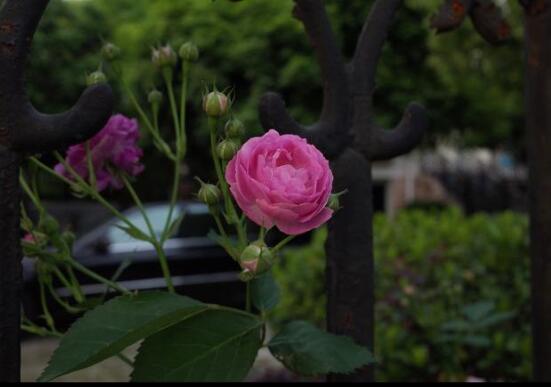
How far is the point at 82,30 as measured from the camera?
12.7 metres

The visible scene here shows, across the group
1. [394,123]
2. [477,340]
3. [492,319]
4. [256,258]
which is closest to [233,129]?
[256,258]

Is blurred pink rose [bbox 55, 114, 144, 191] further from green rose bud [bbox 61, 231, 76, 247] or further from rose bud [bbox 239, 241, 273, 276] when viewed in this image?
rose bud [bbox 239, 241, 273, 276]

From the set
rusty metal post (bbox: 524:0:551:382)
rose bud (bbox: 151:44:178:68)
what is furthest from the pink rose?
rusty metal post (bbox: 524:0:551:382)

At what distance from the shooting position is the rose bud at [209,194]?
2.59ft

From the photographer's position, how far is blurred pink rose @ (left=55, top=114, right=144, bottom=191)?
3.29 feet

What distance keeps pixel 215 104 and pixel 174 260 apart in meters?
6.10

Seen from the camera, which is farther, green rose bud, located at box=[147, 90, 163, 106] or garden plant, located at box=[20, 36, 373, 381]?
green rose bud, located at box=[147, 90, 163, 106]

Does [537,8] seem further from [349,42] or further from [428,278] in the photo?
[349,42]

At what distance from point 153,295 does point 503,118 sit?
13.4 meters

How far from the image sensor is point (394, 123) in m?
11.8

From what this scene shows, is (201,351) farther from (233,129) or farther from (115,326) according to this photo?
(233,129)

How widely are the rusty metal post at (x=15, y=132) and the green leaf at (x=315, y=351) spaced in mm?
289

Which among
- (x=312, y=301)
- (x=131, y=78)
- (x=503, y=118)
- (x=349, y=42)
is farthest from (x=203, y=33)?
(x=312, y=301)

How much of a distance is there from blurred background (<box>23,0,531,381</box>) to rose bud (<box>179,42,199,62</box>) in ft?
6.14
